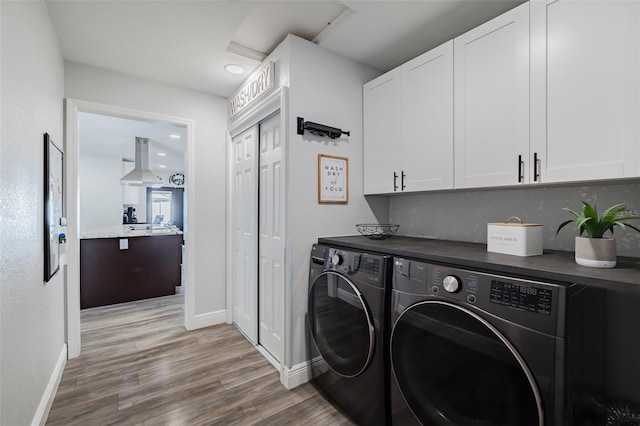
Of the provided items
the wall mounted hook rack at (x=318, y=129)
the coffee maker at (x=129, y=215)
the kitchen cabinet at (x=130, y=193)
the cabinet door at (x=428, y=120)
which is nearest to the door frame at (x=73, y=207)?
the wall mounted hook rack at (x=318, y=129)

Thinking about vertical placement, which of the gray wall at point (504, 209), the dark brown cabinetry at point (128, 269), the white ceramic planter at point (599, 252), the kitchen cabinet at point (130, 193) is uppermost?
the kitchen cabinet at point (130, 193)

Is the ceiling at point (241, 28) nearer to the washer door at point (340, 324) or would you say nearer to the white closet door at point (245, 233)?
the white closet door at point (245, 233)

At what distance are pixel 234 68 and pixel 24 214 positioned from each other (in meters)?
1.75

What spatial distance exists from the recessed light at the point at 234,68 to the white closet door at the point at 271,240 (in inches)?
19.0

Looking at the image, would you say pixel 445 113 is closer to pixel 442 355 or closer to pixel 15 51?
pixel 442 355

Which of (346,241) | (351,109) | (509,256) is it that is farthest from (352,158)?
(509,256)

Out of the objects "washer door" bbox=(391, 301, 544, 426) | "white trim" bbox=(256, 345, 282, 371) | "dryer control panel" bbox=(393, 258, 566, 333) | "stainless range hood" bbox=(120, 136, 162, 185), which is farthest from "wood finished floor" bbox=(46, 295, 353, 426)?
"stainless range hood" bbox=(120, 136, 162, 185)

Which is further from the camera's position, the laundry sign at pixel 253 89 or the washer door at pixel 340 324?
the laundry sign at pixel 253 89

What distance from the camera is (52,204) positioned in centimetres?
187

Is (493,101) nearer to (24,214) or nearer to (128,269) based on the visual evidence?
(24,214)

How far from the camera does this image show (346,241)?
184cm

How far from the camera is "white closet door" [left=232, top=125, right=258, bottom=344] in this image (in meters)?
2.52

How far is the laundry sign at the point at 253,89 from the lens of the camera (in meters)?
2.07

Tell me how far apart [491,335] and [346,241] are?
38.4 inches
